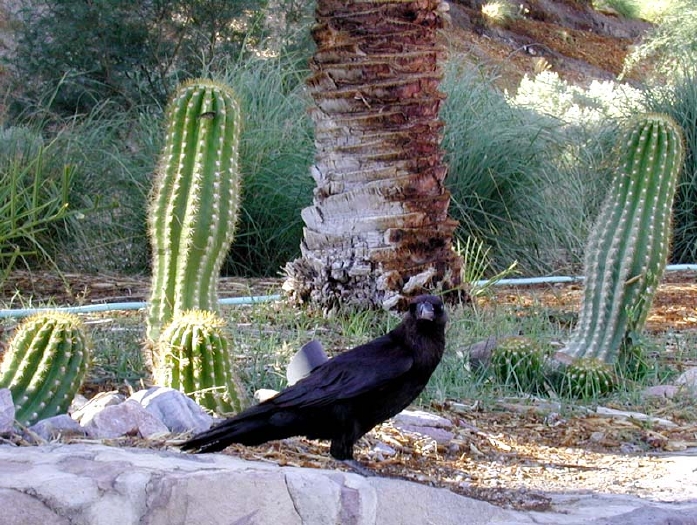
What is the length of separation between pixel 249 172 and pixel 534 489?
4.89 m

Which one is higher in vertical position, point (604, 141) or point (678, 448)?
point (604, 141)

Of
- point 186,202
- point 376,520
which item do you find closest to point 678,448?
point 376,520

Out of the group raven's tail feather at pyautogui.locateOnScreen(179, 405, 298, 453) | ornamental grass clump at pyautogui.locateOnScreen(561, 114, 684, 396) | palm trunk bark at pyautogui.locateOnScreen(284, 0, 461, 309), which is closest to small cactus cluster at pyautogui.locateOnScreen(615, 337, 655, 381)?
ornamental grass clump at pyautogui.locateOnScreen(561, 114, 684, 396)

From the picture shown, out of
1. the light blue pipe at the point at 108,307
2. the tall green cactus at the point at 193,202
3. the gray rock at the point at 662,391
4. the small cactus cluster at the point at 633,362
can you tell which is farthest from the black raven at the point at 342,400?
the light blue pipe at the point at 108,307

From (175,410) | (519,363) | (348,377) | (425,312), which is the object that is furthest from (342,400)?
(519,363)

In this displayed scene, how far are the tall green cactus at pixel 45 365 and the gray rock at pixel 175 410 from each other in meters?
0.24

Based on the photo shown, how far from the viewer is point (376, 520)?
2.55 meters

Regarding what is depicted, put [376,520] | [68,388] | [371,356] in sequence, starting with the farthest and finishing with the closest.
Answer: [68,388] → [371,356] → [376,520]

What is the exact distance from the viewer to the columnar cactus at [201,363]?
12.1ft

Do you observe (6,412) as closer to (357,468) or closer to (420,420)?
(357,468)

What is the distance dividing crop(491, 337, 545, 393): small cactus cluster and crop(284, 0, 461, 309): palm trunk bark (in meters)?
1.02

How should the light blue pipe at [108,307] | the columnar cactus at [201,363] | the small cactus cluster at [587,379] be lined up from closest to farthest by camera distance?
the columnar cactus at [201,363] → the small cactus cluster at [587,379] → the light blue pipe at [108,307]

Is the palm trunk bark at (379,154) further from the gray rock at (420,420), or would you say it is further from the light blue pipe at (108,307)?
the gray rock at (420,420)

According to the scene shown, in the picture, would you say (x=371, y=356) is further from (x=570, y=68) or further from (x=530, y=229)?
(x=570, y=68)
